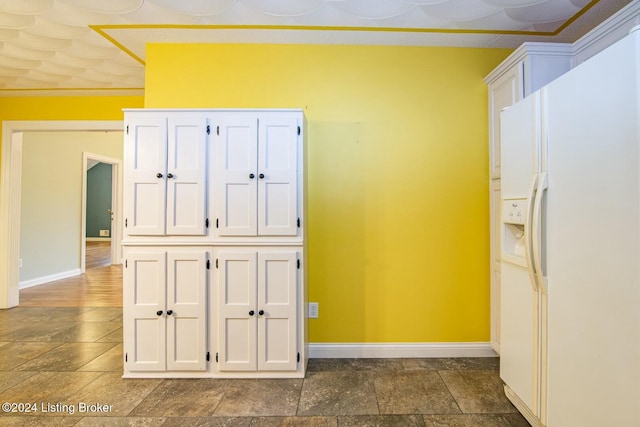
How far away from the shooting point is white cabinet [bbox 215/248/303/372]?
2.03 meters

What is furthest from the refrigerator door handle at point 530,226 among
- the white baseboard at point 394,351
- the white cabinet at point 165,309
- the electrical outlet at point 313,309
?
the white cabinet at point 165,309

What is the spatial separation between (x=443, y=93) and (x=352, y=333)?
2.02 m

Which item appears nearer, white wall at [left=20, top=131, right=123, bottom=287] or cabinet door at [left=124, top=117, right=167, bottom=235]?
cabinet door at [left=124, top=117, right=167, bottom=235]

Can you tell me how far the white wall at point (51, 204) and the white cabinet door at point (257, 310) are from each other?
3927 millimetres

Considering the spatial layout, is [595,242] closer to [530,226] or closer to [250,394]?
[530,226]

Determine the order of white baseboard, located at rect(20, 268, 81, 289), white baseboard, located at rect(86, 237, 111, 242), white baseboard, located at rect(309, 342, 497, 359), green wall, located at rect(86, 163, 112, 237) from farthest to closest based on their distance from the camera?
1. white baseboard, located at rect(86, 237, 111, 242)
2. green wall, located at rect(86, 163, 112, 237)
3. white baseboard, located at rect(20, 268, 81, 289)
4. white baseboard, located at rect(309, 342, 497, 359)

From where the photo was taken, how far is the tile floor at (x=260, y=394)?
167cm

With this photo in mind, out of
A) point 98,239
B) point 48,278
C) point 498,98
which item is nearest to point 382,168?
point 498,98

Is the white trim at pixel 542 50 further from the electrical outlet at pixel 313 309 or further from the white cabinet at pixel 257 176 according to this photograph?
the electrical outlet at pixel 313 309

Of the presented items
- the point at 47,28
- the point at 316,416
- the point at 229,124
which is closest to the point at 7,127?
the point at 47,28

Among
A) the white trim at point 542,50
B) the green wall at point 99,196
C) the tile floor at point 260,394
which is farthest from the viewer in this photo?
the green wall at point 99,196

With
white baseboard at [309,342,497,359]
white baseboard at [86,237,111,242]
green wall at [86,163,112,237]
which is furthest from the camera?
white baseboard at [86,237,111,242]

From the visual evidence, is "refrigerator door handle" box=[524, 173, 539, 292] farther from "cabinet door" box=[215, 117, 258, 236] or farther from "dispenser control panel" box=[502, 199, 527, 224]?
"cabinet door" box=[215, 117, 258, 236]

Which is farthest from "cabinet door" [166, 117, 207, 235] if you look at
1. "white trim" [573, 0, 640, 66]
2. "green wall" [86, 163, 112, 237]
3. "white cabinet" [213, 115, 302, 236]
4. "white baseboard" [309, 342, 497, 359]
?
"green wall" [86, 163, 112, 237]
